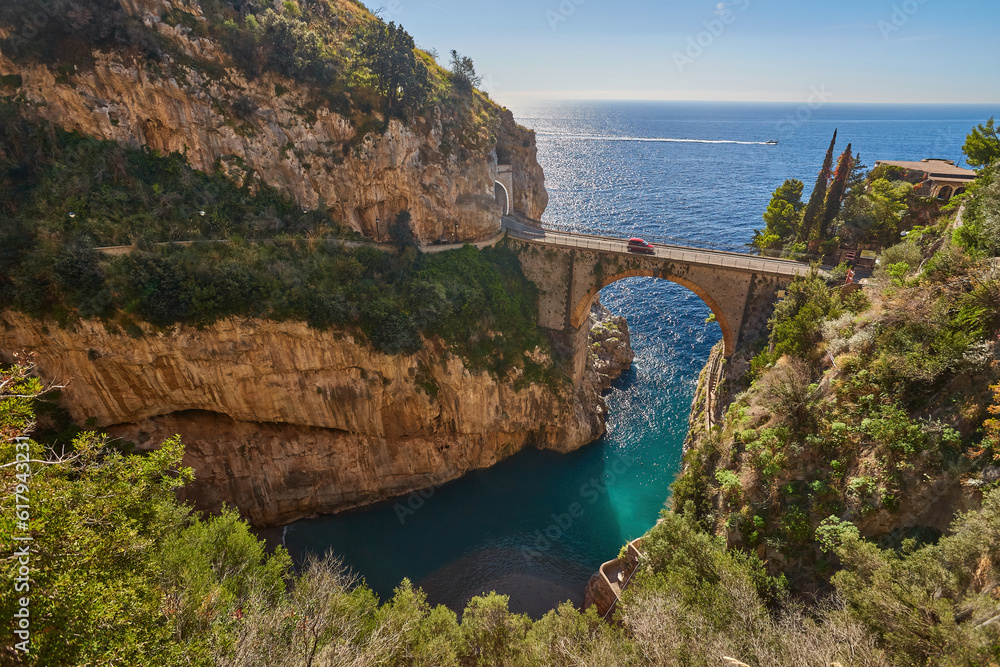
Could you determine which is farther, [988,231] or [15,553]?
[988,231]

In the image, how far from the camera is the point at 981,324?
13953 mm

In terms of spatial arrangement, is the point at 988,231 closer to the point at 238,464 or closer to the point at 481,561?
the point at 481,561

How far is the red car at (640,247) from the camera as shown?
1248 inches

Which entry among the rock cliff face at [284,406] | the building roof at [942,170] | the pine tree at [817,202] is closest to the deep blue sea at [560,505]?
the rock cliff face at [284,406]

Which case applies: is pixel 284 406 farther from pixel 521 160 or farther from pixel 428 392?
pixel 521 160

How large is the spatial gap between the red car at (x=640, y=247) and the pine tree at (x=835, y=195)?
46.0ft

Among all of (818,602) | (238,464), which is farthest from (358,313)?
(818,602)

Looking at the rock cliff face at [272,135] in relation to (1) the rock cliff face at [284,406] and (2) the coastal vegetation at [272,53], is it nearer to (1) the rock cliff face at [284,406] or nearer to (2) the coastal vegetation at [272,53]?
(2) the coastal vegetation at [272,53]

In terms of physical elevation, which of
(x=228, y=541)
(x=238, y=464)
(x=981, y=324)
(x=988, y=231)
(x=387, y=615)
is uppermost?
(x=988, y=231)

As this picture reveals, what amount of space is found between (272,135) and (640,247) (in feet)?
86.6

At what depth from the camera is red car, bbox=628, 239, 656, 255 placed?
104 ft

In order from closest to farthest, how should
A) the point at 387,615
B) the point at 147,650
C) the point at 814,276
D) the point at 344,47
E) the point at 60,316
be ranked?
1. the point at 147,650
2. the point at 387,615
3. the point at 60,316
4. the point at 814,276
5. the point at 344,47

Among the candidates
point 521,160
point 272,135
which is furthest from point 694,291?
point 272,135

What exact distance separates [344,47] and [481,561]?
36883mm
